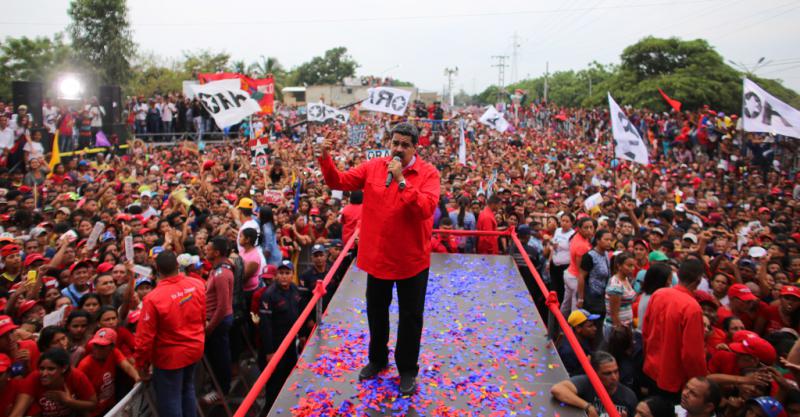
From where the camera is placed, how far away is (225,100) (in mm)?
13461

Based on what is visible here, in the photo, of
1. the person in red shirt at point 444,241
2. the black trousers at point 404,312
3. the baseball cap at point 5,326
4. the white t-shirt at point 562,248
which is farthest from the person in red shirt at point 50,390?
the white t-shirt at point 562,248

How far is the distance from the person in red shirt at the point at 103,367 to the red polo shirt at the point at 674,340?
458 cm

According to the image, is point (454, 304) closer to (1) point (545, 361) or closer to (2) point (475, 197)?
(1) point (545, 361)

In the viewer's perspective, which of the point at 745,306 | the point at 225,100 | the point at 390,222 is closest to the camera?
the point at 390,222

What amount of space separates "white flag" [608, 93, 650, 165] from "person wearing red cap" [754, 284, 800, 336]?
7049 mm

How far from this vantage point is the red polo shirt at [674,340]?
469 cm

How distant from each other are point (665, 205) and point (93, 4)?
41169 millimetres

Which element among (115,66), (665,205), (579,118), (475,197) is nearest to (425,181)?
(475,197)

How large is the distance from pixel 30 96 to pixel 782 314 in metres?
16.9

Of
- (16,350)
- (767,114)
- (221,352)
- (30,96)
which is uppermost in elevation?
(30,96)

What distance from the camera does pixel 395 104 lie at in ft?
54.0

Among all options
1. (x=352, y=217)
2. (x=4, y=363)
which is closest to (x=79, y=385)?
(x=4, y=363)

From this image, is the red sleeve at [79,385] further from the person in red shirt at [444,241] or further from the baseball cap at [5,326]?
the person in red shirt at [444,241]

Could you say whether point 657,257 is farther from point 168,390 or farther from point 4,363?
point 4,363
